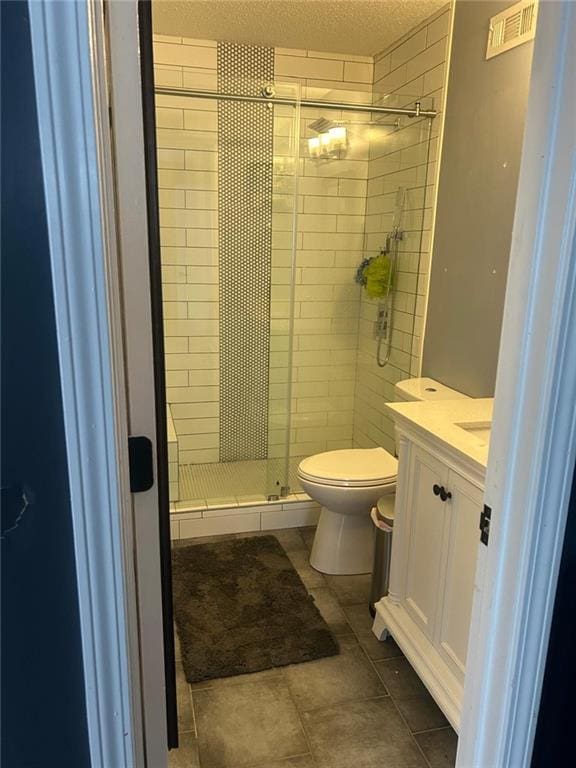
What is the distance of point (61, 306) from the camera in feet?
2.26

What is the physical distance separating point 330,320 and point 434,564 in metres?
1.96

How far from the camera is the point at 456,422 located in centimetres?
179

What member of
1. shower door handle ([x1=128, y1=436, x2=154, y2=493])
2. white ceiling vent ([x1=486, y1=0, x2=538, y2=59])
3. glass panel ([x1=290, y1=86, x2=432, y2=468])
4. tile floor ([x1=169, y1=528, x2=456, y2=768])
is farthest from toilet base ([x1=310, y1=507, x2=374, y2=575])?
white ceiling vent ([x1=486, y1=0, x2=538, y2=59])

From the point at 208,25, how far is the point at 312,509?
2.48 m

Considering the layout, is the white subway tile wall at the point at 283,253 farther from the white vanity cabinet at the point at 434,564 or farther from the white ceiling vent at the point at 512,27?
the white vanity cabinet at the point at 434,564

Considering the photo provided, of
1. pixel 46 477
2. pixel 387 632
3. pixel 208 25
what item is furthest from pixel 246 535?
pixel 208 25

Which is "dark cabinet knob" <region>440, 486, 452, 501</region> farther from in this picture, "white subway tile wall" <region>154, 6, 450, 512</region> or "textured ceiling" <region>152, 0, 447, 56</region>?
"textured ceiling" <region>152, 0, 447, 56</region>

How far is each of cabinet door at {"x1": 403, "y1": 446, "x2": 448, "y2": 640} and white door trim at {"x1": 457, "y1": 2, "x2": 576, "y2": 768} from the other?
0.65 m

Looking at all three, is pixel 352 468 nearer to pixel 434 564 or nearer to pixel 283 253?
pixel 434 564

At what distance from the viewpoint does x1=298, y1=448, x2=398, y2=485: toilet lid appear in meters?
2.39

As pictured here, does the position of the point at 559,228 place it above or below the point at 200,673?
above

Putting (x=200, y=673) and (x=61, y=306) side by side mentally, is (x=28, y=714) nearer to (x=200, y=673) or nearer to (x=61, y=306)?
(x=61, y=306)

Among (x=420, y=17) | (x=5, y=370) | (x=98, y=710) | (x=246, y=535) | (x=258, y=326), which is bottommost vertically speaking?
(x=246, y=535)

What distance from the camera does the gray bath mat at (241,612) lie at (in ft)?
6.59
